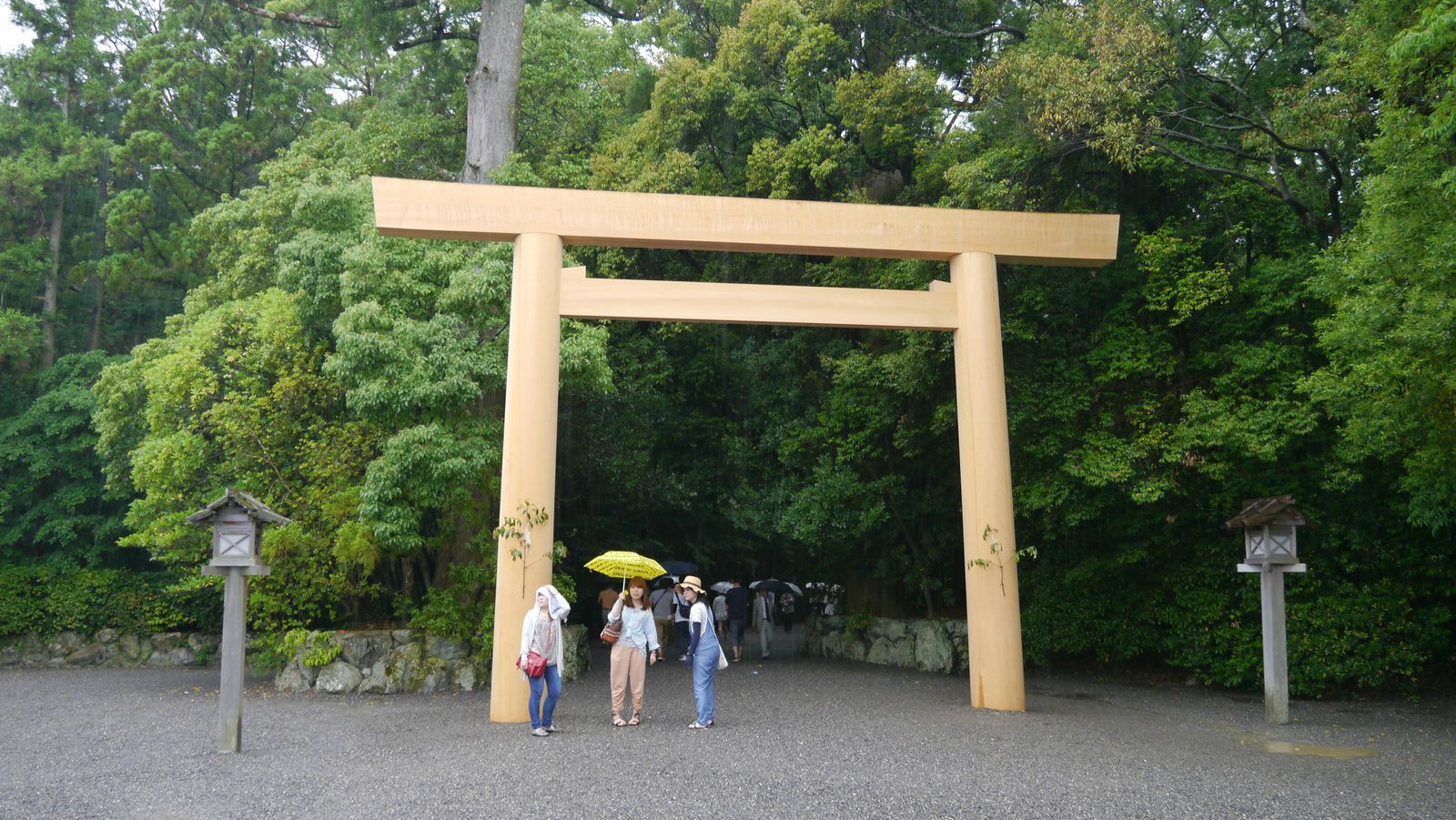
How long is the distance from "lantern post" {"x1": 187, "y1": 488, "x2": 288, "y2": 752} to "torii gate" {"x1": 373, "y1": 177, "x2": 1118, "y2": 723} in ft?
6.81

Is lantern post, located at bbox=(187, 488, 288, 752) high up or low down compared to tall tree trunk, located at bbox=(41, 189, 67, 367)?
down

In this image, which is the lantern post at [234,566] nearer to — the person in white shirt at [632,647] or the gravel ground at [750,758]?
the gravel ground at [750,758]

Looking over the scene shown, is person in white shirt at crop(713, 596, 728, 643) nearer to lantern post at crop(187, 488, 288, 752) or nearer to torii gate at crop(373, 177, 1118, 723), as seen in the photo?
torii gate at crop(373, 177, 1118, 723)

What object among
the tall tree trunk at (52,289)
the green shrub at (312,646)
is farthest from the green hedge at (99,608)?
the tall tree trunk at (52,289)

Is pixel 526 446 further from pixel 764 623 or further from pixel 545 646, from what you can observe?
pixel 764 623

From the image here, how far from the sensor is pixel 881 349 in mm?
14766

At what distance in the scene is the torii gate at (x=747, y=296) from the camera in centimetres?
932

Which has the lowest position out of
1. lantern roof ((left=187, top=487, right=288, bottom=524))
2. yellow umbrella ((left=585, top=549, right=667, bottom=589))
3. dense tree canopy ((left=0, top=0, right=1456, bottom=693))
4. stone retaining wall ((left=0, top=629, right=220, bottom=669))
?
stone retaining wall ((left=0, top=629, right=220, bottom=669))

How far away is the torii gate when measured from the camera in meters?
9.32

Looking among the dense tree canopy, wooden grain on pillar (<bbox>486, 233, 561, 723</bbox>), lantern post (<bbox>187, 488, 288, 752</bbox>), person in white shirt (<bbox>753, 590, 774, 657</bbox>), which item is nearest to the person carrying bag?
wooden grain on pillar (<bbox>486, 233, 561, 723</bbox>)

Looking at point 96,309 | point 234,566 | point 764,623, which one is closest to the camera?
point 234,566

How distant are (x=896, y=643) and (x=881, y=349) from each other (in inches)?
167

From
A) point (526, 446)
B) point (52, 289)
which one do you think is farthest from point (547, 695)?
point (52, 289)

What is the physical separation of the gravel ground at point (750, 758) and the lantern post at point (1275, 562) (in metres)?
0.55
